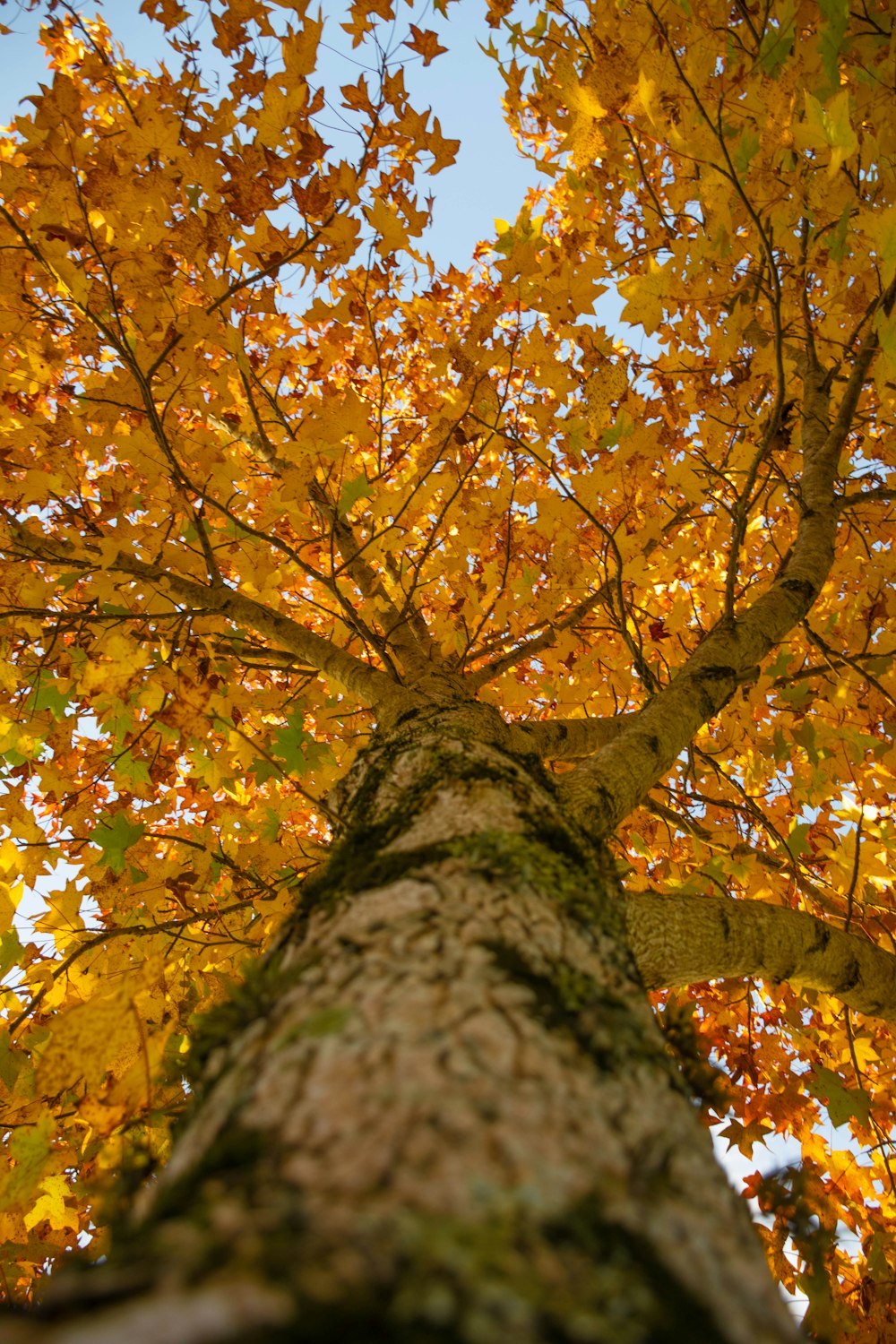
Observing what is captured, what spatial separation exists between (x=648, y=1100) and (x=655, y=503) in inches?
146

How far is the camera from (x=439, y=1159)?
0.49 metres

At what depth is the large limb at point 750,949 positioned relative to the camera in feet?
4.92

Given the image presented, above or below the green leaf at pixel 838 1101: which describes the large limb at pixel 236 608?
above

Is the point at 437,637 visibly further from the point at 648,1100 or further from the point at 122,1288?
the point at 122,1288

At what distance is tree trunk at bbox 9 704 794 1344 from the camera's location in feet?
1.26

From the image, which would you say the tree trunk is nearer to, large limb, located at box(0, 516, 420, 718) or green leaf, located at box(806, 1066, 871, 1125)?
large limb, located at box(0, 516, 420, 718)

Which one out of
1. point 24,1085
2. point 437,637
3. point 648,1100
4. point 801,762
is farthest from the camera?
point 801,762

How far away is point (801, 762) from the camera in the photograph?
12.6 ft

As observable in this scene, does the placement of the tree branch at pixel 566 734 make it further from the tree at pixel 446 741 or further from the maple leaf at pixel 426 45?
the maple leaf at pixel 426 45

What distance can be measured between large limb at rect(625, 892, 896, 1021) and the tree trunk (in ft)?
1.97

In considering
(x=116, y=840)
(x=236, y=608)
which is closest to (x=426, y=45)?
(x=236, y=608)

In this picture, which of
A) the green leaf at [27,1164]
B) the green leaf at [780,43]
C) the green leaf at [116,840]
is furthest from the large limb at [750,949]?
the green leaf at [780,43]

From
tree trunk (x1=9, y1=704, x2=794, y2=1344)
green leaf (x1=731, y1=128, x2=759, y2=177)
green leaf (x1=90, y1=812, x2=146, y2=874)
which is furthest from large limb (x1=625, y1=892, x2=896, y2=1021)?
green leaf (x1=731, y1=128, x2=759, y2=177)

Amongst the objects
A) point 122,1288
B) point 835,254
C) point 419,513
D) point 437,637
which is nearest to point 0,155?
point 419,513
